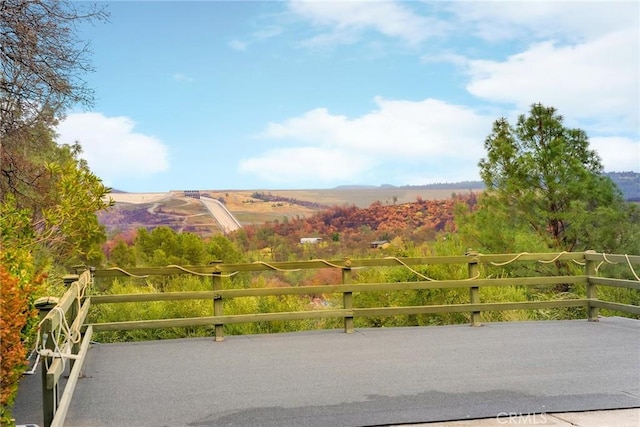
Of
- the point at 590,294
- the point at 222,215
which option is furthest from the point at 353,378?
the point at 222,215

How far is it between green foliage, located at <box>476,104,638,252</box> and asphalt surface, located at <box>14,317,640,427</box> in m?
6.61

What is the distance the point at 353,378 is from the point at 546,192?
10639 mm

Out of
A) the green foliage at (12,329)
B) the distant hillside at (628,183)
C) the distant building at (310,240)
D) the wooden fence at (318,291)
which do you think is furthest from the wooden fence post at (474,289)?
the distant building at (310,240)

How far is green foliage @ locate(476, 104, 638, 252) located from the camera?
45.4 ft

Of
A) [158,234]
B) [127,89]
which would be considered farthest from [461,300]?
[127,89]

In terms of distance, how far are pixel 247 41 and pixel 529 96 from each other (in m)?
7.66

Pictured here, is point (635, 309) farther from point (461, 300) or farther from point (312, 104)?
point (312, 104)

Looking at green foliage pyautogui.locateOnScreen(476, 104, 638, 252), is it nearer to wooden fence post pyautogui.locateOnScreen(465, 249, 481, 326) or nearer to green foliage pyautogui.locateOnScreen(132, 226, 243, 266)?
wooden fence post pyautogui.locateOnScreen(465, 249, 481, 326)

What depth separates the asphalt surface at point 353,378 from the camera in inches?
176

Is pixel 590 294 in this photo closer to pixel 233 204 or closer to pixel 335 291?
pixel 335 291

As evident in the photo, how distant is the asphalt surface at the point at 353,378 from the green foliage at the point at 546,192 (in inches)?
260

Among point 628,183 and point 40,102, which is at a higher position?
point 40,102

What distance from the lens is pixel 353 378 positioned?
17.8 ft

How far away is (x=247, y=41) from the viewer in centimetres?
1711
